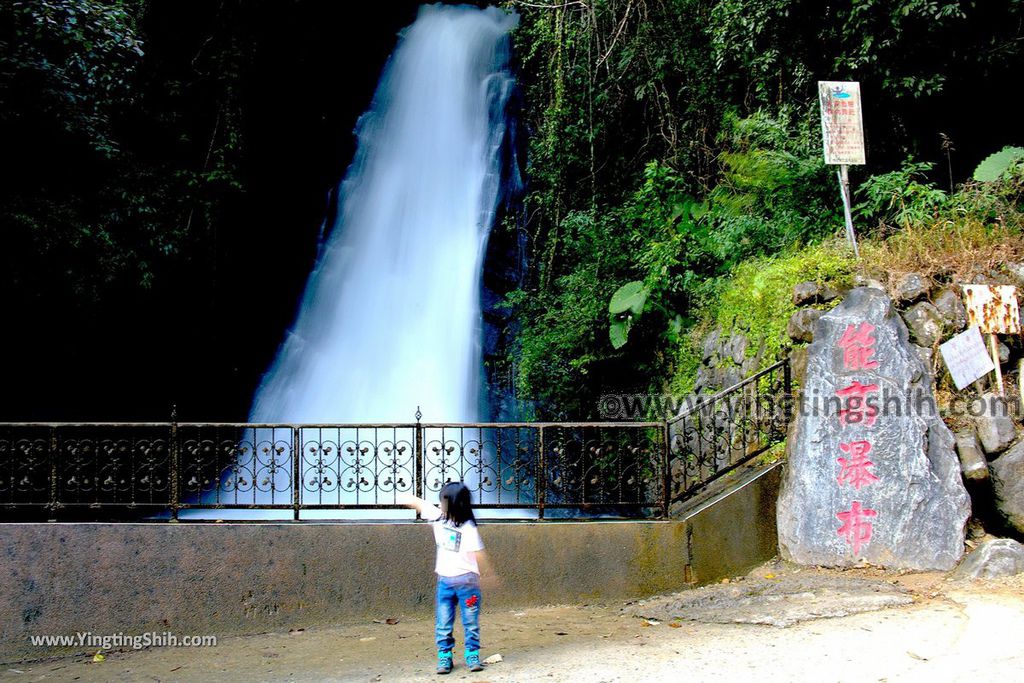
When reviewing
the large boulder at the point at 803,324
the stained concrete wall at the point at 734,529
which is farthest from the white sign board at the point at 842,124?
the stained concrete wall at the point at 734,529

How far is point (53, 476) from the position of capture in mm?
6641

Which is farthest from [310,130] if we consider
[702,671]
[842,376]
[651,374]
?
[702,671]

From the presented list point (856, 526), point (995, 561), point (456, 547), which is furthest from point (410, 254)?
point (995, 561)

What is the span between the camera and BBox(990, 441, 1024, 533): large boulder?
6.41m

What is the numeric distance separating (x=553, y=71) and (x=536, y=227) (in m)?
2.55

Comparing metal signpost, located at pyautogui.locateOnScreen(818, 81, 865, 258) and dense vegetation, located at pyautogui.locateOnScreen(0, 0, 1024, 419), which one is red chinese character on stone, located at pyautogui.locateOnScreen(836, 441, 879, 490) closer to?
dense vegetation, located at pyautogui.locateOnScreen(0, 0, 1024, 419)

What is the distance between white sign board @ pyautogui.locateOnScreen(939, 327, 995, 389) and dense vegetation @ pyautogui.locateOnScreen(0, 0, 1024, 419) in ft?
3.58

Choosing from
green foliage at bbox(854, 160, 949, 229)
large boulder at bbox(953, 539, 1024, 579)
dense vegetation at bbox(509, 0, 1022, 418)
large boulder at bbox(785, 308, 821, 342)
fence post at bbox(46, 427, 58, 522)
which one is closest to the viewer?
large boulder at bbox(953, 539, 1024, 579)

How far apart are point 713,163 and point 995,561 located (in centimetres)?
715

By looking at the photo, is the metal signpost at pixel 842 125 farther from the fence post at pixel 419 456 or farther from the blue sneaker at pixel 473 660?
the blue sneaker at pixel 473 660

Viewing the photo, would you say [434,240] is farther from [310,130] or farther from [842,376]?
[842,376]

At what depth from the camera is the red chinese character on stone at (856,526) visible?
648cm

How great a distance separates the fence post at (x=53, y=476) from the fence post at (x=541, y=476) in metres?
4.11

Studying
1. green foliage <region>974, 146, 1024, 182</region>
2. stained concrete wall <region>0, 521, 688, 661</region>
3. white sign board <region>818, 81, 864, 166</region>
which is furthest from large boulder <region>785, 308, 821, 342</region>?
green foliage <region>974, 146, 1024, 182</region>
